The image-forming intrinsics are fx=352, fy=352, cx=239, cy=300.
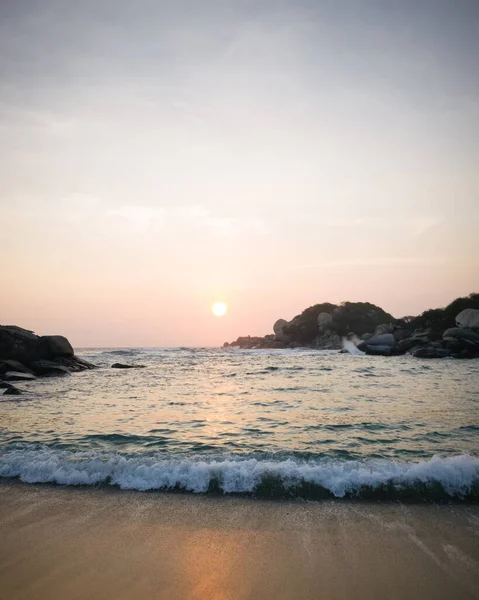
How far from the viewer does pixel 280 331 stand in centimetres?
9706

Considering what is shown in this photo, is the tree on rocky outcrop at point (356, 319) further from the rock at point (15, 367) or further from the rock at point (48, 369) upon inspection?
the rock at point (15, 367)

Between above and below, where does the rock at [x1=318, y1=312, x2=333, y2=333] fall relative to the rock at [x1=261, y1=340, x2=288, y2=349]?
above

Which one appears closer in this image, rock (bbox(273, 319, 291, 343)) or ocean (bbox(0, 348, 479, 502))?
ocean (bbox(0, 348, 479, 502))

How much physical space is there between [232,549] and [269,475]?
6.80 feet

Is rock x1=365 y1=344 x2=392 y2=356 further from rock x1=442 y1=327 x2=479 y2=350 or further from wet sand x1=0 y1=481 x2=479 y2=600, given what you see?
wet sand x1=0 y1=481 x2=479 y2=600

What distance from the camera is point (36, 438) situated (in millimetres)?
9016

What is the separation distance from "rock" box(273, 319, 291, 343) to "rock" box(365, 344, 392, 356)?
1776 inches

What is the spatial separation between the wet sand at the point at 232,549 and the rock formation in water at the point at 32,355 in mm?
23694

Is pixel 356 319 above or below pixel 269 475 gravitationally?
above

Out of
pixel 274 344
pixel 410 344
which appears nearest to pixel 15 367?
pixel 410 344

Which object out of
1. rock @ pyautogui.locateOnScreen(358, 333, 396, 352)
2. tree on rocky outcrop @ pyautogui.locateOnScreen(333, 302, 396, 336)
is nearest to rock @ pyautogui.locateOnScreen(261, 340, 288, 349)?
tree on rocky outcrop @ pyautogui.locateOnScreen(333, 302, 396, 336)

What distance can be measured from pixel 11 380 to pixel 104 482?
2162 centimetres

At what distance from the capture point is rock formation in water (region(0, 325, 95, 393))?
2711cm

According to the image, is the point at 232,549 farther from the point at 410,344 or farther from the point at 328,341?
the point at 328,341
